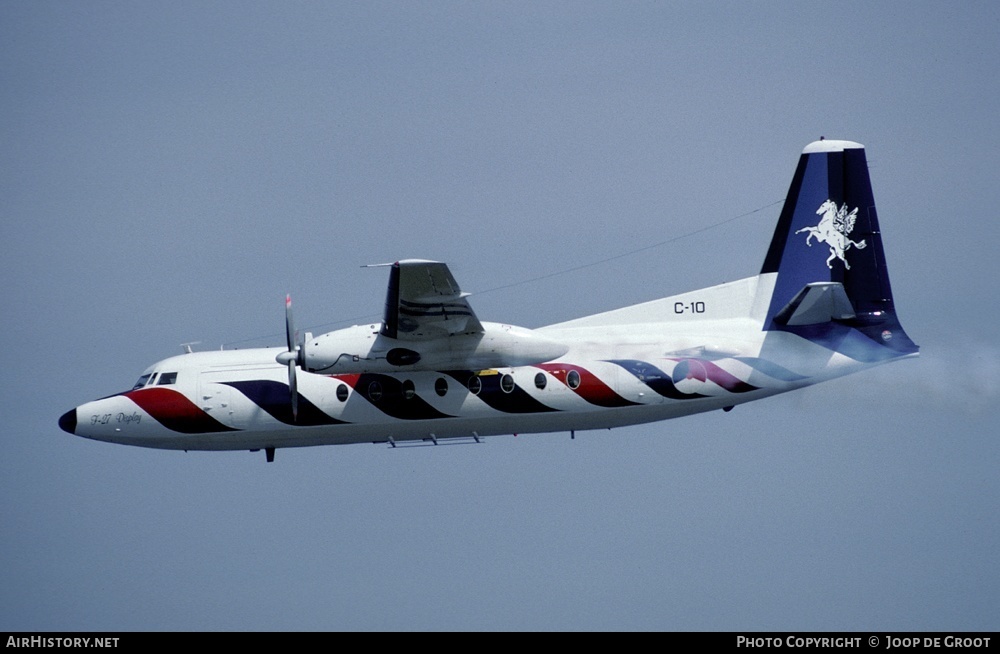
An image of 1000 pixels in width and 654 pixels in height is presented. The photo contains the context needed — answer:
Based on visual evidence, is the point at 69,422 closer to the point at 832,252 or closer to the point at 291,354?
the point at 291,354

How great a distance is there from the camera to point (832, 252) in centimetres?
2802

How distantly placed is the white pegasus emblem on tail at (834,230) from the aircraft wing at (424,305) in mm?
7962

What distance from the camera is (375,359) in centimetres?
2522

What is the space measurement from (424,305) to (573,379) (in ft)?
12.5

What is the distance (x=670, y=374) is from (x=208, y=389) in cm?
928

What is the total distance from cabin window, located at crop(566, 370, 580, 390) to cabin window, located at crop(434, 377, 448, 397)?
8.01 feet

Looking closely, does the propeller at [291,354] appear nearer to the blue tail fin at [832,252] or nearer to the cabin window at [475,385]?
the cabin window at [475,385]

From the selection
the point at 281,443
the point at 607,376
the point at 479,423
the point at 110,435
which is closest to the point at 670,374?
the point at 607,376

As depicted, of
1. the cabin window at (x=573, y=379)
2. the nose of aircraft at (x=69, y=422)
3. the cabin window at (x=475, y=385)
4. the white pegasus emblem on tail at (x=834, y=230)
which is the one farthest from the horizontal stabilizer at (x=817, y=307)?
the nose of aircraft at (x=69, y=422)

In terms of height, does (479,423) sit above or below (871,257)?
below

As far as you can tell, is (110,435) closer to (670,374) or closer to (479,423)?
(479,423)

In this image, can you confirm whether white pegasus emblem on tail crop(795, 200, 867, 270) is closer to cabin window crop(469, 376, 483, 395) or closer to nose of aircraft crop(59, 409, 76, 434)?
cabin window crop(469, 376, 483, 395)

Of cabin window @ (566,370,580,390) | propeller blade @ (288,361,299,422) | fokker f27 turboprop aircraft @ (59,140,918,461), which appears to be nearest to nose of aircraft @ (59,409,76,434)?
fokker f27 turboprop aircraft @ (59,140,918,461)
